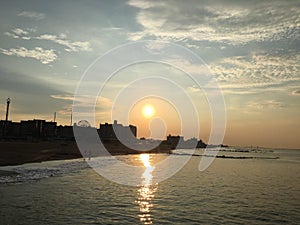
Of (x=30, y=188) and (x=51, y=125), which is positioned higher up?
(x=51, y=125)

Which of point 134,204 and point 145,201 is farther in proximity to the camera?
point 145,201

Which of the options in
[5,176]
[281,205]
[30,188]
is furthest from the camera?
[5,176]

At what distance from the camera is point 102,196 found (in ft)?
98.2

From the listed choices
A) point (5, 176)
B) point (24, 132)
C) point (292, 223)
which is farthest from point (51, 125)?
point (292, 223)

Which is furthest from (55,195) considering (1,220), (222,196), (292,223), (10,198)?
(292,223)

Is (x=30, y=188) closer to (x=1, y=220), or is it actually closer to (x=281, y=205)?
(x=1, y=220)

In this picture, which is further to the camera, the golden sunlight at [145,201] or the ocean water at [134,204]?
the golden sunlight at [145,201]

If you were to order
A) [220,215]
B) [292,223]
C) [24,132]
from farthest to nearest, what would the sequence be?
1. [24,132]
2. [220,215]
3. [292,223]

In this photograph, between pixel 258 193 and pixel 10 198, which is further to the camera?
pixel 258 193

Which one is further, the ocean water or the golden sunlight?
the golden sunlight

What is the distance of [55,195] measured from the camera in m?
29.0

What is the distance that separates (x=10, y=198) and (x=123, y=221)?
11.5 m

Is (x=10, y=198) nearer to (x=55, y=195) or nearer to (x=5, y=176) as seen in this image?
(x=55, y=195)

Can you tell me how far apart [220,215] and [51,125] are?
180303 mm
